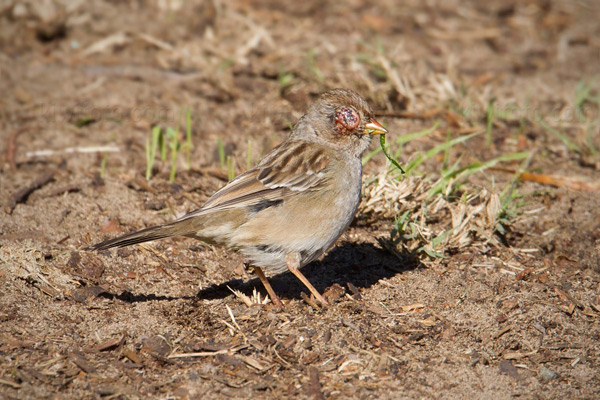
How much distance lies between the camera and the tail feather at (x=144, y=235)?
13.5 ft

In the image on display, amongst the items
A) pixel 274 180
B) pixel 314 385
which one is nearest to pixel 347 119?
pixel 274 180

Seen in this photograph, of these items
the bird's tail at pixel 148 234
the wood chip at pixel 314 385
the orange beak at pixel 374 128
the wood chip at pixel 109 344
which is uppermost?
the orange beak at pixel 374 128

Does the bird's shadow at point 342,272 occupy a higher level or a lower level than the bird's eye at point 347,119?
lower

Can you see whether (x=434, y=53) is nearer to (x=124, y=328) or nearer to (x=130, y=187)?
(x=130, y=187)

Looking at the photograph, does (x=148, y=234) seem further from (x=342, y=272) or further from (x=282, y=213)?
(x=342, y=272)

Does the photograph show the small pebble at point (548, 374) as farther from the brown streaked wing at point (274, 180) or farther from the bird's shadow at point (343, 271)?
the brown streaked wing at point (274, 180)

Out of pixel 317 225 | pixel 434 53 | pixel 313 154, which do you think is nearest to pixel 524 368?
pixel 317 225

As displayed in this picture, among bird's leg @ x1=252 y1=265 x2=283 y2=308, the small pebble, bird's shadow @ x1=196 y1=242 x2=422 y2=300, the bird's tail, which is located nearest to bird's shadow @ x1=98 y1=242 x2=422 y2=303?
bird's shadow @ x1=196 y1=242 x2=422 y2=300

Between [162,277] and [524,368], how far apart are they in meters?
2.55

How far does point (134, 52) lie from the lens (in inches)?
333

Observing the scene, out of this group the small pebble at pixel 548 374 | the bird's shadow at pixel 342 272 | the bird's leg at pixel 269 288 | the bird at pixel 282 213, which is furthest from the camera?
the bird's shadow at pixel 342 272

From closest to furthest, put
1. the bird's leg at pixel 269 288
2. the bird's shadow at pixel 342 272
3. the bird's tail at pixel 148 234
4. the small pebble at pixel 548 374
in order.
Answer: the small pebble at pixel 548 374 → the bird's tail at pixel 148 234 → the bird's leg at pixel 269 288 → the bird's shadow at pixel 342 272

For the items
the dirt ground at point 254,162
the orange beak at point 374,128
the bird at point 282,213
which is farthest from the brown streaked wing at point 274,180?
the dirt ground at point 254,162

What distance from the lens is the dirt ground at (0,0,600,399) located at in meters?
3.90
